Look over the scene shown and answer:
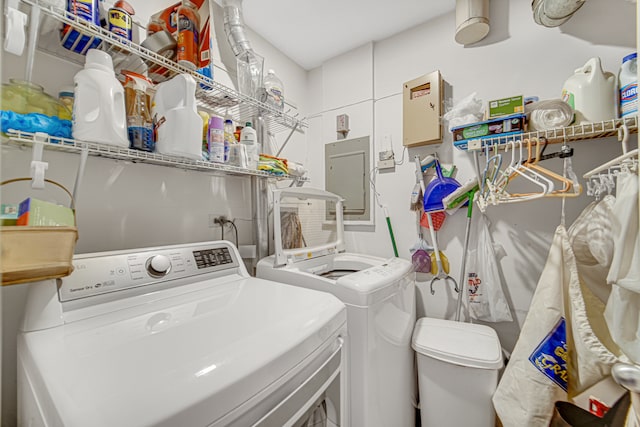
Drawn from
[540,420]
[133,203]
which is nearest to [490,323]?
[540,420]

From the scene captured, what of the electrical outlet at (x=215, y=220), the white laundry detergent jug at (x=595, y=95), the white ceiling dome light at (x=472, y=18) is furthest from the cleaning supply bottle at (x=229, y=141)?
the white laundry detergent jug at (x=595, y=95)

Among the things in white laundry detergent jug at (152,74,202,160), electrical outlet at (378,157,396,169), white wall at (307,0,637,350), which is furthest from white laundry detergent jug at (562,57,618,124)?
white laundry detergent jug at (152,74,202,160)

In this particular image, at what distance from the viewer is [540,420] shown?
1.09 metres

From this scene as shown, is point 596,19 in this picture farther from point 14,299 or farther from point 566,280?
point 14,299

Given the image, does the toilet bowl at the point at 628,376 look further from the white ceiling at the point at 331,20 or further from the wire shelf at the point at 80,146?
the white ceiling at the point at 331,20

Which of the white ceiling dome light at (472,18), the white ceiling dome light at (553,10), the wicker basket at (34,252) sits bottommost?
the wicker basket at (34,252)

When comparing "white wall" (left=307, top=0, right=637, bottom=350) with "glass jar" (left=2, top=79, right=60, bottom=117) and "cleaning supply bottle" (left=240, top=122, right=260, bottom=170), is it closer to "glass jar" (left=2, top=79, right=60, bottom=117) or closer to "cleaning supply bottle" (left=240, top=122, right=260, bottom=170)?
"cleaning supply bottle" (left=240, top=122, right=260, bottom=170)

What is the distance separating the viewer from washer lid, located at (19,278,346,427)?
44 cm

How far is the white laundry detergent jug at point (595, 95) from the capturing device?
124 centimetres

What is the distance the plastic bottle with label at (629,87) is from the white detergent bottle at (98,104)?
6.93 ft

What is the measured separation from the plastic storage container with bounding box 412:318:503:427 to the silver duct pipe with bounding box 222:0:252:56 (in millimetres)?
2131

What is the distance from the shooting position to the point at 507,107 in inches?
56.7

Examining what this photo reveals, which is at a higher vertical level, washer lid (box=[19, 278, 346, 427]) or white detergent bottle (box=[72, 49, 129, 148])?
white detergent bottle (box=[72, 49, 129, 148])

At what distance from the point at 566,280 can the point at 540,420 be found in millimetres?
629
